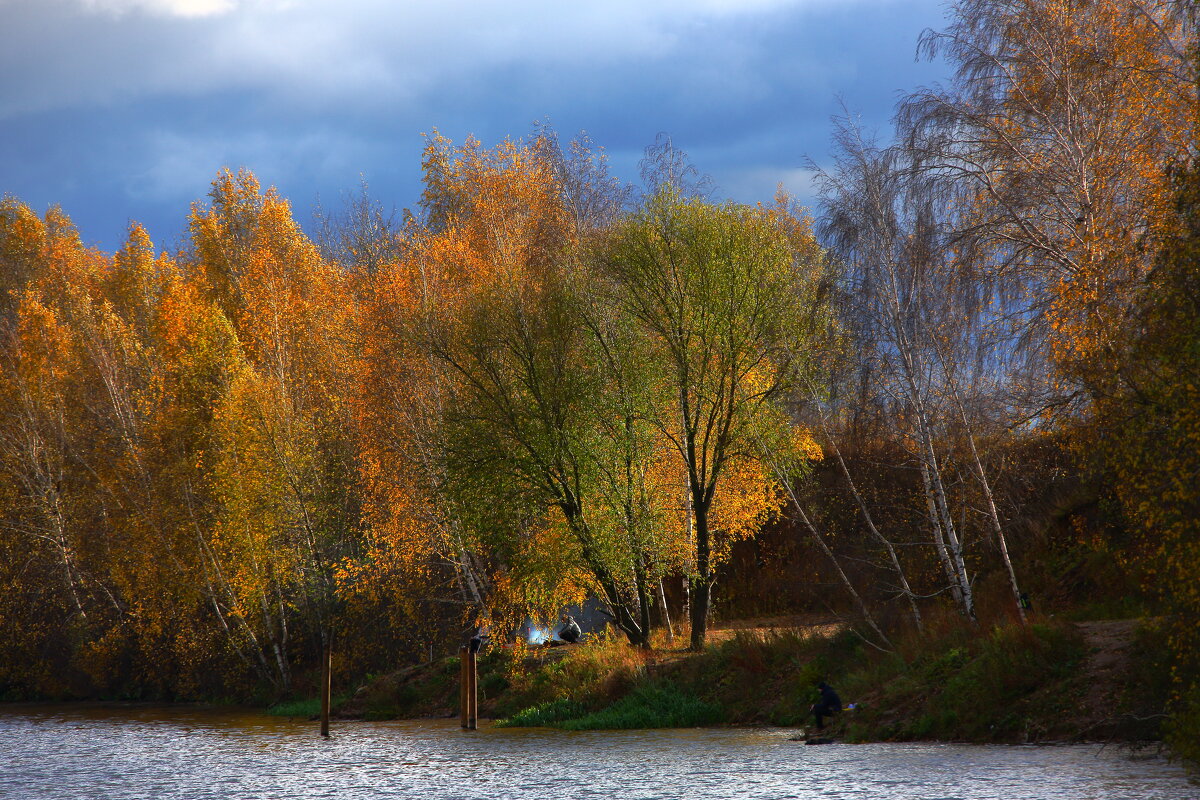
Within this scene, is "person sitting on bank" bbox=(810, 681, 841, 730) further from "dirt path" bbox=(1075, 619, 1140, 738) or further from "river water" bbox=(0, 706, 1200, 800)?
"dirt path" bbox=(1075, 619, 1140, 738)

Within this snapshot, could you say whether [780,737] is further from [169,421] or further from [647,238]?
[169,421]

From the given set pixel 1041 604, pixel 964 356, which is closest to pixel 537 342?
pixel 964 356

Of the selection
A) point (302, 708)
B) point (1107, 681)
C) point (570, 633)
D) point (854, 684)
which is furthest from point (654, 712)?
point (302, 708)

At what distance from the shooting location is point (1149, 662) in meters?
14.6

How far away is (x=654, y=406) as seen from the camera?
25266mm

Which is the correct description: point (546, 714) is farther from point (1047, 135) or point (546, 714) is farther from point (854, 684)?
point (1047, 135)

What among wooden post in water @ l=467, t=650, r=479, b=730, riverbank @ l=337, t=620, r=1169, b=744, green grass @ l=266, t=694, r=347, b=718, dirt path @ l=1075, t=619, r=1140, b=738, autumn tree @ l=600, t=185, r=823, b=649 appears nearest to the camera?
dirt path @ l=1075, t=619, r=1140, b=738

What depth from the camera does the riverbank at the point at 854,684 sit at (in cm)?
1570

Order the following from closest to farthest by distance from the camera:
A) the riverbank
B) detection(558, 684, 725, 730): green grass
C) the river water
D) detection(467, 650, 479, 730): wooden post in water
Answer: the river water → the riverbank → detection(558, 684, 725, 730): green grass → detection(467, 650, 479, 730): wooden post in water

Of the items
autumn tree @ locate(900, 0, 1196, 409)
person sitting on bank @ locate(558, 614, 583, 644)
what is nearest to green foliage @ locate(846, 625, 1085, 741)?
autumn tree @ locate(900, 0, 1196, 409)

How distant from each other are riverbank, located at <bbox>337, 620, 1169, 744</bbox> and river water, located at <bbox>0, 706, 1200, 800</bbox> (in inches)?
27.3

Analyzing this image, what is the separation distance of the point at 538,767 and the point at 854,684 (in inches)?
246

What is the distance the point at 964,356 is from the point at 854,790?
10.0m

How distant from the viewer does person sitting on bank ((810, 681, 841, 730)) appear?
18.7m
